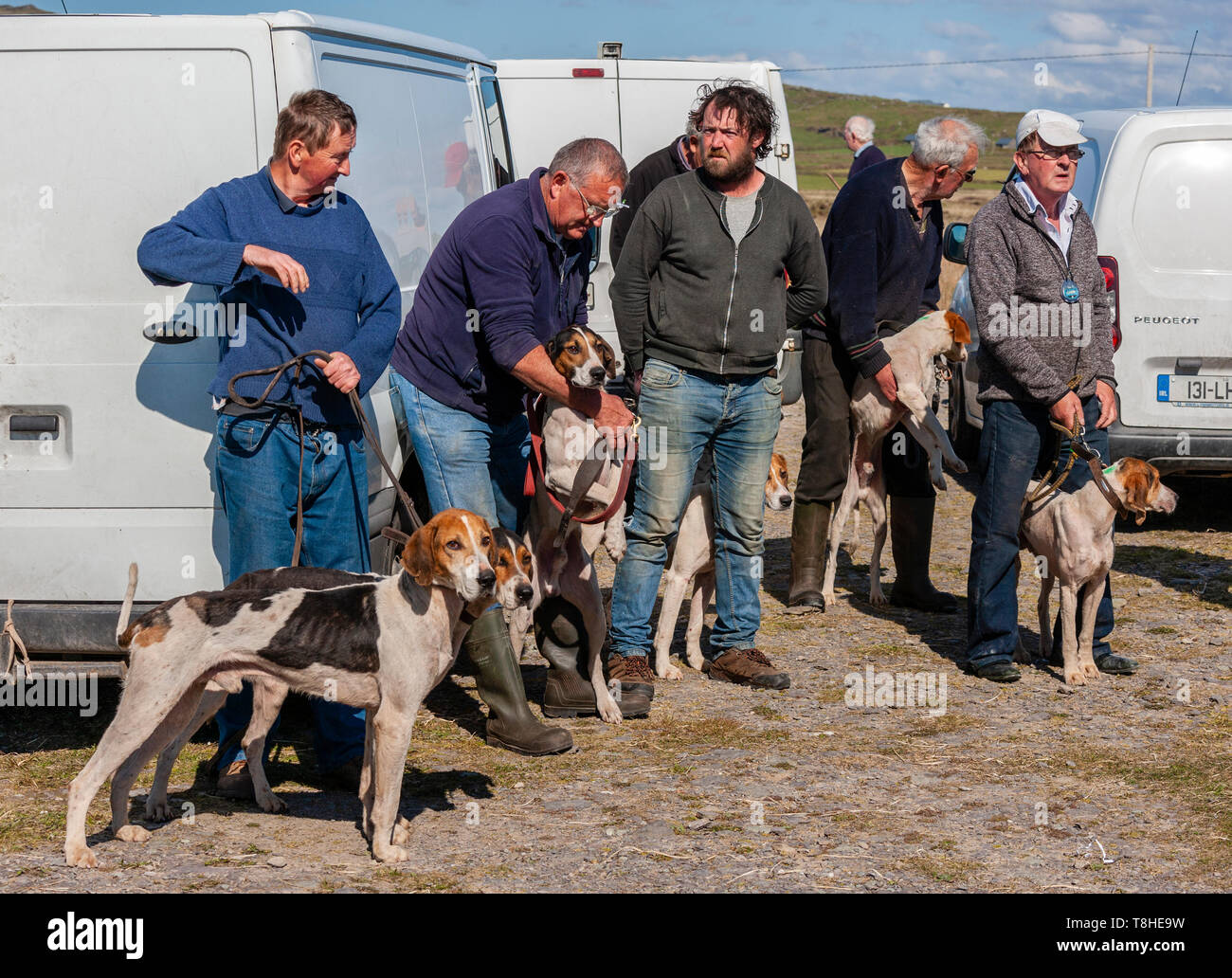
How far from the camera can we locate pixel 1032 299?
19.6 ft

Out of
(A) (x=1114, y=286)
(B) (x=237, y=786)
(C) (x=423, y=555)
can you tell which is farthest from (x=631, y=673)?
(A) (x=1114, y=286)

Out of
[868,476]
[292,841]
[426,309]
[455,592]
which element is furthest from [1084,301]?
[292,841]

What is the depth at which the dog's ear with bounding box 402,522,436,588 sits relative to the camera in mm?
4066

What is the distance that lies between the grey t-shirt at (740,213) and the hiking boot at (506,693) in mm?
1867

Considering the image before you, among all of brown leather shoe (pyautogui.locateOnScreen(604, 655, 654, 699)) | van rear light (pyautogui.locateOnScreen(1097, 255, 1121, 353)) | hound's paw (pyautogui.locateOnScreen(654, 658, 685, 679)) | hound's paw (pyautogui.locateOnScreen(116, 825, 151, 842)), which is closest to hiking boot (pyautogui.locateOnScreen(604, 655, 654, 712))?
brown leather shoe (pyautogui.locateOnScreen(604, 655, 654, 699))

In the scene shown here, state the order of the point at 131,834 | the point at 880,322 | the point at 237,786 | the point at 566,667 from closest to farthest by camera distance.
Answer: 1. the point at 131,834
2. the point at 237,786
3. the point at 566,667
4. the point at 880,322

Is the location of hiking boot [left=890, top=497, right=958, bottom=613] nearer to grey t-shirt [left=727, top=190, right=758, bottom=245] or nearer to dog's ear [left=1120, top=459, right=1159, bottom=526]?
dog's ear [left=1120, top=459, right=1159, bottom=526]

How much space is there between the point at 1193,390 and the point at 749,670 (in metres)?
3.64

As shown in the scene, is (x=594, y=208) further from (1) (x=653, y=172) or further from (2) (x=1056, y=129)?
(1) (x=653, y=172)

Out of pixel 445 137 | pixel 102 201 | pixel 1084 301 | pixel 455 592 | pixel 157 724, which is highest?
pixel 445 137

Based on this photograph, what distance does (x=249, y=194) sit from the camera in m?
4.38

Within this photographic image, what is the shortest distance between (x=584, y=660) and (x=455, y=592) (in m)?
1.76

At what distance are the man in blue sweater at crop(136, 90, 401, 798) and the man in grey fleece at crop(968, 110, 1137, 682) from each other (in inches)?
110

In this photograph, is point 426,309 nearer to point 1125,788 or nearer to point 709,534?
point 709,534
